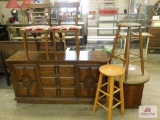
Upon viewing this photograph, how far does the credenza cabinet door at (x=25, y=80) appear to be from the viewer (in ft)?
7.07

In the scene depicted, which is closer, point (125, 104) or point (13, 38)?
point (125, 104)

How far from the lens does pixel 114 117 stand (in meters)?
2.04

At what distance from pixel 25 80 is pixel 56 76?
0.47 metres

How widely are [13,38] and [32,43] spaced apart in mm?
2378

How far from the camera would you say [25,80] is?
222 centimetres

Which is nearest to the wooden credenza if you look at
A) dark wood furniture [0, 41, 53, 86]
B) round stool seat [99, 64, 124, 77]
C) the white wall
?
round stool seat [99, 64, 124, 77]

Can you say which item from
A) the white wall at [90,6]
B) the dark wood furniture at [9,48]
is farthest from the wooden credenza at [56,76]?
the white wall at [90,6]

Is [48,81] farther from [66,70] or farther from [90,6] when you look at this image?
[90,6]

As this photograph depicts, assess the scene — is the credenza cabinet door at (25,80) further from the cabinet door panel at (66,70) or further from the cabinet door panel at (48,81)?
the cabinet door panel at (66,70)

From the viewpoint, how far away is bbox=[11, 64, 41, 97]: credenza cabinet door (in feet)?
7.07

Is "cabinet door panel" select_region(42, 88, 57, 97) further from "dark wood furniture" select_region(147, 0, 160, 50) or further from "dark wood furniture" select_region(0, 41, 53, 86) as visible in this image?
"dark wood furniture" select_region(147, 0, 160, 50)

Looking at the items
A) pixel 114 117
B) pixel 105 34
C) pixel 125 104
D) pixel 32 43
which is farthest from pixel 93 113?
pixel 105 34

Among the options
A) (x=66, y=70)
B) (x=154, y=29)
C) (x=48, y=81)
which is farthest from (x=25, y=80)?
(x=154, y=29)

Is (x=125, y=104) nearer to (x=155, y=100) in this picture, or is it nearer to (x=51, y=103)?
(x=155, y=100)
